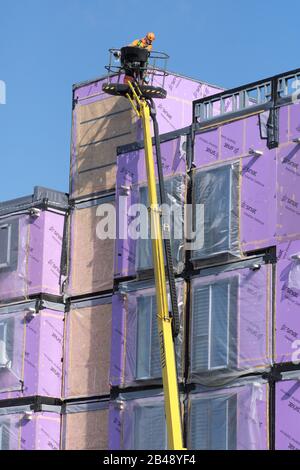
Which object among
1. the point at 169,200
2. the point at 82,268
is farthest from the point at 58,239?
the point at 169,200

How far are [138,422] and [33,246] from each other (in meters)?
8.27

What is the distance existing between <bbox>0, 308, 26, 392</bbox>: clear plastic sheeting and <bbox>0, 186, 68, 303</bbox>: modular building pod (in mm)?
834

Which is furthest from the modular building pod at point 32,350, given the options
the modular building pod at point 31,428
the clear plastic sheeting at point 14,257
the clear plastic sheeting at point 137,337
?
the clear plastic sheeting at point 137,337

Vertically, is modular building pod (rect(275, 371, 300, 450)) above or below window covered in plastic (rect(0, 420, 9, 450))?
below

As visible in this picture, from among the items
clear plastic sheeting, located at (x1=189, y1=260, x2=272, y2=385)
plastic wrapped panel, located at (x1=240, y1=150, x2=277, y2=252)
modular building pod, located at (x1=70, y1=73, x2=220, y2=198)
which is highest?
modular building pod, located at (x1=70, y1=73, x2=220, y2=198)

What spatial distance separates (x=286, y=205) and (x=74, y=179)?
11015mm

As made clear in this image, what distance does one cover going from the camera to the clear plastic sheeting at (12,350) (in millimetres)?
48812

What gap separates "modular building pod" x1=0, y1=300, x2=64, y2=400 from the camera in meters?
48.3

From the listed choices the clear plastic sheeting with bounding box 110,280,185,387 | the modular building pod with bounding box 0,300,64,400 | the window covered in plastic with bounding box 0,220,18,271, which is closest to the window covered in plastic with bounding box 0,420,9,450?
the modular building pod with bounding box 0,300,64,400

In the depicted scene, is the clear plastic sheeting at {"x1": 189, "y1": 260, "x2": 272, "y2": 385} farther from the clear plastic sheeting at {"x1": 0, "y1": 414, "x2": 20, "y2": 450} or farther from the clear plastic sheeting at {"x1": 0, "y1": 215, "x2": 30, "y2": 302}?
the clear plastic sheeting at {"x1": 0, "y1": 215, "x2": 30, "y2": 302}

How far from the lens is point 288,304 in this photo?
135ft

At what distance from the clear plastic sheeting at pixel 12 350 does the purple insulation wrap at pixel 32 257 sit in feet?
2.72

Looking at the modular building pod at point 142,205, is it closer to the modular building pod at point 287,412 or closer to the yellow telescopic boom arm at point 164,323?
the yellow telescopic boom arm at point 164,323

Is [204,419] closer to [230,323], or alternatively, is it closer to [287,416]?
[230,323]
